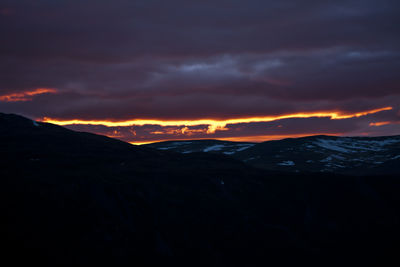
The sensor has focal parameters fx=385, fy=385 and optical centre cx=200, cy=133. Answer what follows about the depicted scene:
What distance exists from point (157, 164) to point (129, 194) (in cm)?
5992

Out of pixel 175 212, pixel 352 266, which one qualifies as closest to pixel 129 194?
pixel 175 212

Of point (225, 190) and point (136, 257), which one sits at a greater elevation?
point (225, 190)

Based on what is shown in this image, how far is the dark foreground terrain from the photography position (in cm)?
11099

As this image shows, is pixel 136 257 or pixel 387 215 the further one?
Result: pixel 387 215

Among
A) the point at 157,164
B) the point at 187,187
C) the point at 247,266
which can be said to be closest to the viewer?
the point at 247,266

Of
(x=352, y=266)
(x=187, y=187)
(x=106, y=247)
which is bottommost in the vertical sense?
(x=352, y=266)

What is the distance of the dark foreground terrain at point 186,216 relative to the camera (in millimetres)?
110988

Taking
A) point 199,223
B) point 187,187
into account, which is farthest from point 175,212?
point 187,187

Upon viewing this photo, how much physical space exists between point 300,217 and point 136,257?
70.9 meters

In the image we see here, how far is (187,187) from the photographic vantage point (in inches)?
6388

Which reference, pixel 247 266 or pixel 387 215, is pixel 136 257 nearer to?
pixel 247 266

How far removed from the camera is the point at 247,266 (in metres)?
118

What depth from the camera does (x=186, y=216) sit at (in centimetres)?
13725

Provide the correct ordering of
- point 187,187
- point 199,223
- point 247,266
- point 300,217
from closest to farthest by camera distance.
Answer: point 247,266 < point 199,223 < point 300,217 < point 187,187
